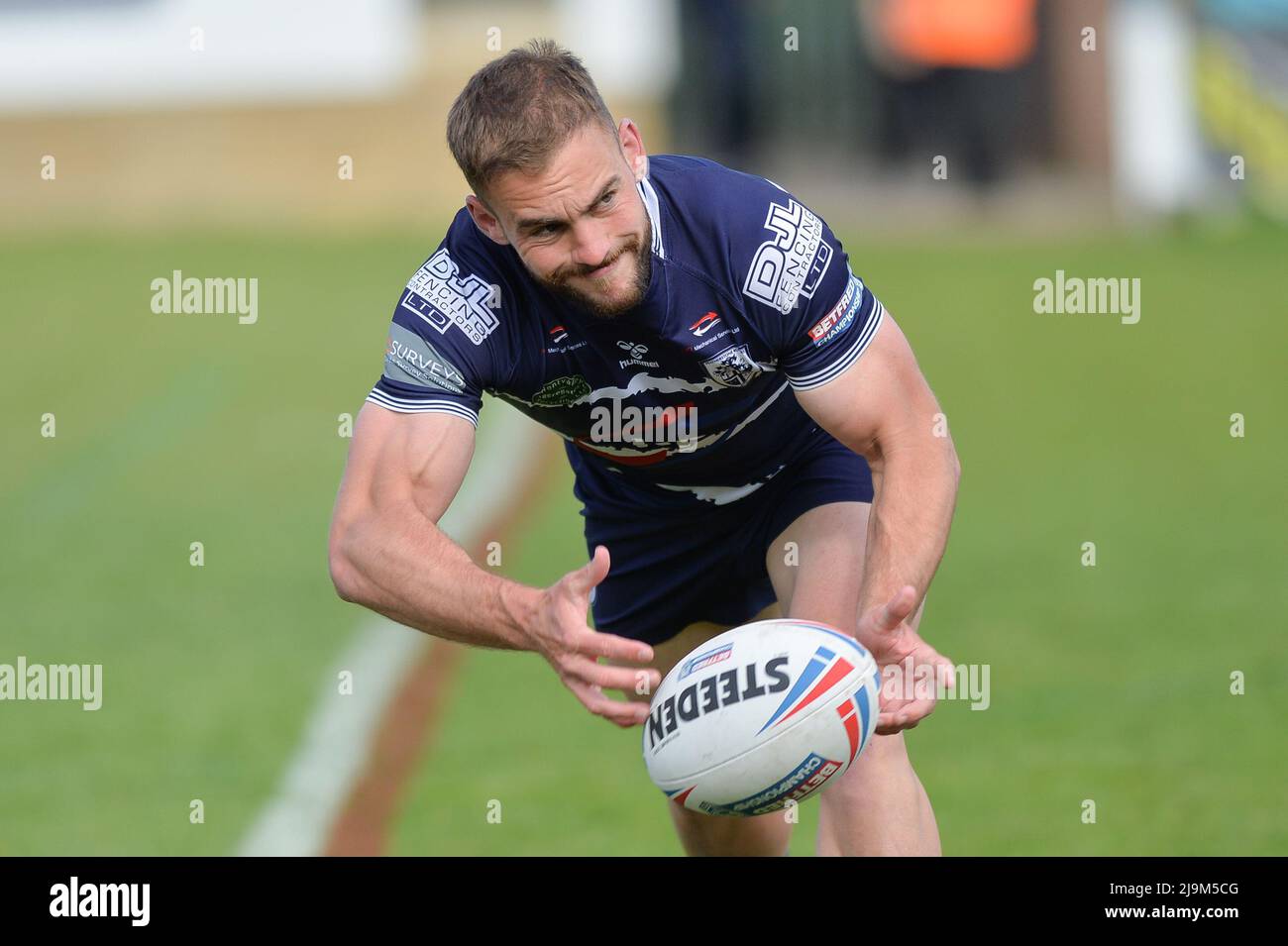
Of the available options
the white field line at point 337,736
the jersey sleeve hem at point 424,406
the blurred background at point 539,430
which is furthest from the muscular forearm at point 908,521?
the white field line at point 337,736

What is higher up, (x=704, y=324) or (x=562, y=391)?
(x=704, y=324)

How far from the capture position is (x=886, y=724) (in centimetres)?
487

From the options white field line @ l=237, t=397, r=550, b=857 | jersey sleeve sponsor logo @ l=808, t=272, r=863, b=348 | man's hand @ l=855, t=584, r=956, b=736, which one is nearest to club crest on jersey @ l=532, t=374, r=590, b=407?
jersey sleeve sponsor logo @ l=808, t=272, r=863, b=348

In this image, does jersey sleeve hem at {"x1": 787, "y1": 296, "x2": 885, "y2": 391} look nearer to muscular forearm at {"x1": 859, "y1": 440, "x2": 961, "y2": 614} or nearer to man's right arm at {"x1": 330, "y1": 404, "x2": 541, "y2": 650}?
muscular forearm at {"x1": 859, "y1": 440, "x2": 961, "y2": 614}

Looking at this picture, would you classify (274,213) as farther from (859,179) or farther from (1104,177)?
(1104,177)

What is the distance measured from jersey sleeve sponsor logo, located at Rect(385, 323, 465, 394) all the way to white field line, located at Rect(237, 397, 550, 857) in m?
2.49

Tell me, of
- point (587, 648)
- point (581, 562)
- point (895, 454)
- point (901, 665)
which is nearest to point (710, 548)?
point (895, 454)

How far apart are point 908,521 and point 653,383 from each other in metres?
0.84

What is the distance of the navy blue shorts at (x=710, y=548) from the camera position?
579cm

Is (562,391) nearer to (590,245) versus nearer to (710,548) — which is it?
(590,245)

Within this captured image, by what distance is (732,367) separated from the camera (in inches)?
210

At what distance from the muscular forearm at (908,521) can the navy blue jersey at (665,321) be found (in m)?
0.34

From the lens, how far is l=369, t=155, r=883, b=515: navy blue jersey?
5152mm

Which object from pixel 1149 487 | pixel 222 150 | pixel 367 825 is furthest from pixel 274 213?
pixel 367 825
